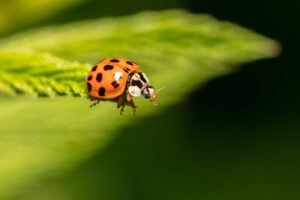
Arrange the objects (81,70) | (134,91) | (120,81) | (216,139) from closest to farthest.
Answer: (81,70), (120,81), (134,91), (216,139)

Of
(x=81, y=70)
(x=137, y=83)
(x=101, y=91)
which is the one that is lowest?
(x=81, y=70)

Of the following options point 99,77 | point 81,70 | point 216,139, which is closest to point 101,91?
point 99,77

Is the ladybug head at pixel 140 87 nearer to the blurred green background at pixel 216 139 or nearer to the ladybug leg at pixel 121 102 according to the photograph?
the ladybug leg at pixel 121 102

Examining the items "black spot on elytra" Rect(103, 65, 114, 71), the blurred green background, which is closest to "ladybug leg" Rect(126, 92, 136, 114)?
"black spot on elytra" Rect(103, 65, 114, 71)

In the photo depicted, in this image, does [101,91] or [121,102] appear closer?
[101,91]

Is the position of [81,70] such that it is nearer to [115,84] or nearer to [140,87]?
[115,84]

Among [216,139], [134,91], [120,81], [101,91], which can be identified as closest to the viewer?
[101,91]

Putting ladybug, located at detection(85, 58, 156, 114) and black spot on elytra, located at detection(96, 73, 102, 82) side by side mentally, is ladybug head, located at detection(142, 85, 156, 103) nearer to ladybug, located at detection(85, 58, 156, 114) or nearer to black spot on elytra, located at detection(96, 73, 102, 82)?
ladybug, located at detection(85, 58, 156, 114)
